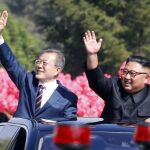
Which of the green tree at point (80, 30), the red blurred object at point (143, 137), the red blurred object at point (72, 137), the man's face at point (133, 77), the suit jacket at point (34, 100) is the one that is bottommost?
the green tree at point (80, 30)

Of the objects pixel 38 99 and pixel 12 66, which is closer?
pixel 38 99

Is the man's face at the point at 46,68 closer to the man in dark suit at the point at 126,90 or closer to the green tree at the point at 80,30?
the man in dark suit at the point at 126,90

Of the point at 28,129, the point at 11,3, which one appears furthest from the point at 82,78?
the point at 11,3

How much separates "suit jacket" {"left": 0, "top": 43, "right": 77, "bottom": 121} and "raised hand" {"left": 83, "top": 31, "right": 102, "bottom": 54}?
0.37 meters

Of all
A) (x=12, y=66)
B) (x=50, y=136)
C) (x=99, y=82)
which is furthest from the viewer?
(x=12, y=66)

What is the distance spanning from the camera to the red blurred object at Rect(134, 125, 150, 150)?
12.6 ft

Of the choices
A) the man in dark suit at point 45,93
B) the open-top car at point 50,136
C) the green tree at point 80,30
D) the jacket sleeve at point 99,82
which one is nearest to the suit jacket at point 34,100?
the man in dark suit at point 45,93

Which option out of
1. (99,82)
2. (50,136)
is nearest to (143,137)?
(50,136)

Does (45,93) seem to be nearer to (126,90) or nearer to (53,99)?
(53,99)

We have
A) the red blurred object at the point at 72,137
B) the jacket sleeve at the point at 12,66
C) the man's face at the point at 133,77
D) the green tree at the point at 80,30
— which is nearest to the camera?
the red blurred object at the point at 72,137

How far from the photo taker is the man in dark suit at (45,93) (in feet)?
22.0

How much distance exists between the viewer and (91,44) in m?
6.77

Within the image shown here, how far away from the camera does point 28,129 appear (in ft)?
18.3

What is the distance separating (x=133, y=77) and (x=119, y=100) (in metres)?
0.19
